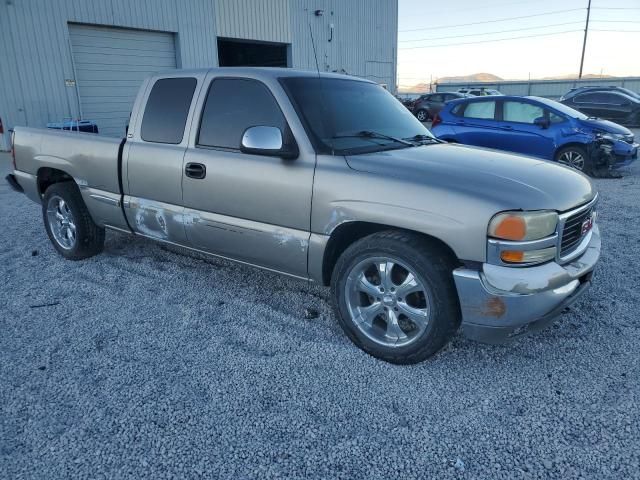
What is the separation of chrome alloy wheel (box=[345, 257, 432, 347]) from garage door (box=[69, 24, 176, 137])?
1251cm

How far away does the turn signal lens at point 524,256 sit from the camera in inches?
106

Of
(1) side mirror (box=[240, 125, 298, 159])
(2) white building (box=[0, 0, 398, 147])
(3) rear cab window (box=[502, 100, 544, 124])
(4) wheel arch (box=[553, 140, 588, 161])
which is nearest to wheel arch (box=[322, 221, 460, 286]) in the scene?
(1) side mirror (box=[240, 125, 298, 159])

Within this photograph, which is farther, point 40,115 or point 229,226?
point 40,115

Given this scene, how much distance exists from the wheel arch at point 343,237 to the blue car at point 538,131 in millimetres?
6915

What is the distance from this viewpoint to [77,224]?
16.2ft

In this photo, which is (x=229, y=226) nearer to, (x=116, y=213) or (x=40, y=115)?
(x=116, y=213)

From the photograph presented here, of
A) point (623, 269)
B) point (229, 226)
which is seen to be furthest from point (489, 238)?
point (623, 269)

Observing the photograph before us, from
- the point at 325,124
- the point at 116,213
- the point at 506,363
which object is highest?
the point at 325,124

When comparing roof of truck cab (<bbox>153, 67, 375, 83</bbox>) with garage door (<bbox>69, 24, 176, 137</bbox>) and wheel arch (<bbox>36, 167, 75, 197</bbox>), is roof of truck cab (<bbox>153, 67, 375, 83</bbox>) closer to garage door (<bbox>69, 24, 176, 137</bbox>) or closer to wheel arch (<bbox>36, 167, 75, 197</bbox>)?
wheel arch (<bbox>36, 167, 75, 197</bbox>)

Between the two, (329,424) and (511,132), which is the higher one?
(511,132)

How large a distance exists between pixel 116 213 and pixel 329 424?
299 centimetres

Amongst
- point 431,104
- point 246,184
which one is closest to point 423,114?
point 431,104

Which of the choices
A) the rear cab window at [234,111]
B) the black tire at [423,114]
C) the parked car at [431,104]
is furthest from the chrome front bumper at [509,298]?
the black tire at [423,114]

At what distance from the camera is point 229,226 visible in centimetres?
370
